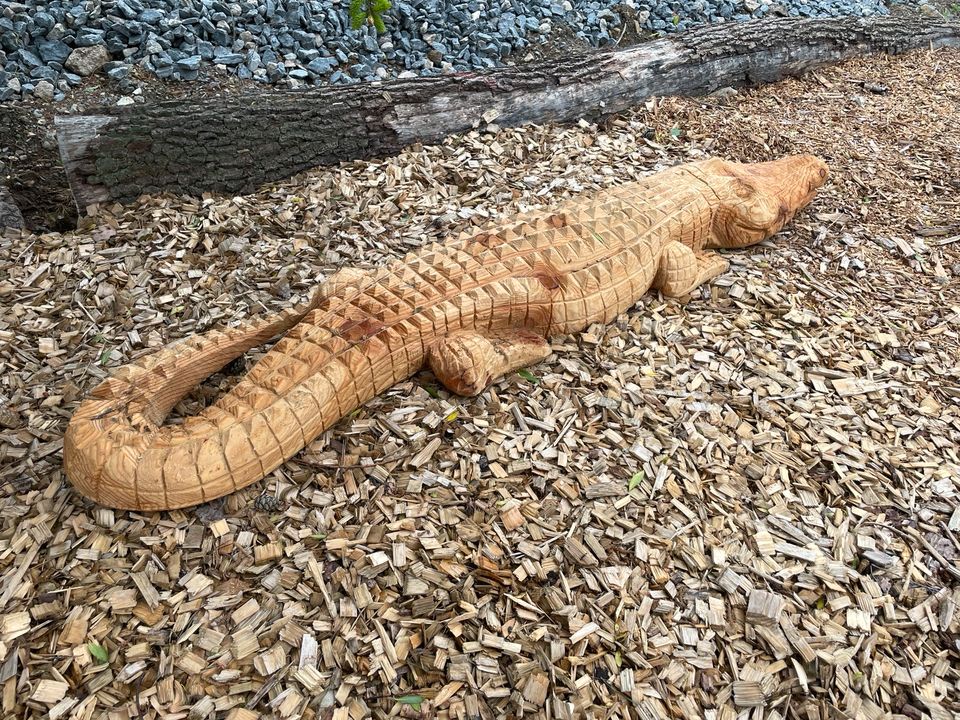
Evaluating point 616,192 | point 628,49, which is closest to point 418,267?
point 616,192

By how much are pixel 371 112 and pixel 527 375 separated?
2194mm

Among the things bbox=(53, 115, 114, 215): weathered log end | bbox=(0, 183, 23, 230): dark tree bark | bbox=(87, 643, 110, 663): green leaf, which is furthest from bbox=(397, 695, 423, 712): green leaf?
bbox=(0, 183, 23, 230): dark tree bark

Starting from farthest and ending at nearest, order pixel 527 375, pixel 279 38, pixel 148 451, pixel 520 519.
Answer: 1. pixel 279 38
2. pixel 527 375
3. pixel 520 519
4. pixel 148 451

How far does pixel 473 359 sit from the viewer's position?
8.19 feet

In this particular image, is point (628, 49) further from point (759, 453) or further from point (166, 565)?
point (166, 565)

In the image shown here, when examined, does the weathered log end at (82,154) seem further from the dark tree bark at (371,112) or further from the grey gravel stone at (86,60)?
the grey gravel stone at (86,60)

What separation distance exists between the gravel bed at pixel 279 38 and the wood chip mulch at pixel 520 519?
1.55 m

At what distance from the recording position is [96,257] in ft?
10.7

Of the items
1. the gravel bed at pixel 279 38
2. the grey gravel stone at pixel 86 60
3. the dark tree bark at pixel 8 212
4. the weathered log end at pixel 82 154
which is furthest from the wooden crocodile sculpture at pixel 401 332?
the grey gravel stone at pixel 86 60

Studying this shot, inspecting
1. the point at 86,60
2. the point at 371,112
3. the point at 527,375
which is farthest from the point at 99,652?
the point at 86,60

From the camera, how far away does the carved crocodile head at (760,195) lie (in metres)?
3.47

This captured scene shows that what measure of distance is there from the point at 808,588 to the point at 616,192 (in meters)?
2.06

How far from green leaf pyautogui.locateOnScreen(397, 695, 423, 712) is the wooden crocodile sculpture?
843 millimetres

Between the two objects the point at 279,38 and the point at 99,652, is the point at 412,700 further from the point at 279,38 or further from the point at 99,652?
the point at 279,38
